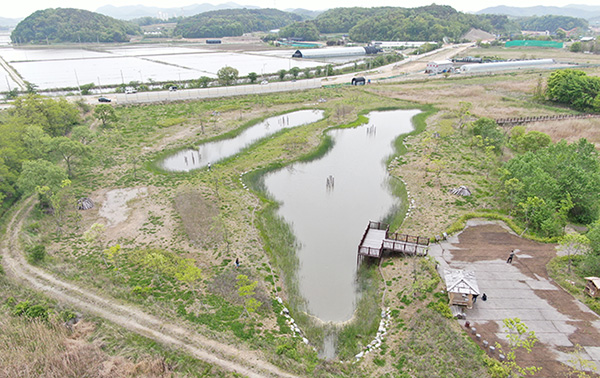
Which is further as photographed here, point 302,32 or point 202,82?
point 302,32

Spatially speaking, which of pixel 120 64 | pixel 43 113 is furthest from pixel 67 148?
pixel 120 64

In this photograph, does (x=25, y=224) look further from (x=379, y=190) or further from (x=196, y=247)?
(x=379, y=190)

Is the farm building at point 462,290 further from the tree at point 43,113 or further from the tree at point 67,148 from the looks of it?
the tree at point 43,113

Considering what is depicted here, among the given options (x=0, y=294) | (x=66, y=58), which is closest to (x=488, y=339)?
(x=0, y=294)

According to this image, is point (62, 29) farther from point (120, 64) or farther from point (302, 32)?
point (302, 32)


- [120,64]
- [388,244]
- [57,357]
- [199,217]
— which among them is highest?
[120,64]

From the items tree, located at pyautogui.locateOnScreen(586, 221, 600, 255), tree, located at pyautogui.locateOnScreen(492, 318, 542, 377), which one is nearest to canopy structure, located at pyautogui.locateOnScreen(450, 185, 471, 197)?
tree, located at pyautogui.locateOnScreen(586, 221, 600, 255)

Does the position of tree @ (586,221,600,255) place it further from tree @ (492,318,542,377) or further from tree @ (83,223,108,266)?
tree @ (83,223,108,266)
